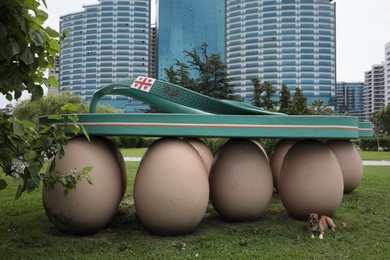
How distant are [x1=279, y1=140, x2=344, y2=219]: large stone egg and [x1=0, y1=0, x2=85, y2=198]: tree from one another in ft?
15.7

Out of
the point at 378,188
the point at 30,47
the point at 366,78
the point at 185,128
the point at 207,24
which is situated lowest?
the point at 378,188

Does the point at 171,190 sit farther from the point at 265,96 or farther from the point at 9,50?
the point at 265,96

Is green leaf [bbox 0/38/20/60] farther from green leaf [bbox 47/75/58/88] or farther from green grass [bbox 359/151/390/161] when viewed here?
green grass [bbox 359/151/390/161]

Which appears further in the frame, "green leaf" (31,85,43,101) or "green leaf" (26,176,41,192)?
"green leaf" (26,176,41,192)

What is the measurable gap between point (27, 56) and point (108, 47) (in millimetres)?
114368

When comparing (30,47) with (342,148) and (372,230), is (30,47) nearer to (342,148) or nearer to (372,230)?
(372,230)

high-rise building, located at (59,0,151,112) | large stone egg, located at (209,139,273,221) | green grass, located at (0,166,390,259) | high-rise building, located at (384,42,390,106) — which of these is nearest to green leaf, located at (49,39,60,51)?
green grass, located at (0,166,390,259)

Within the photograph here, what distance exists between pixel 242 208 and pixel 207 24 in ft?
361

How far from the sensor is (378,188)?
13.1 m

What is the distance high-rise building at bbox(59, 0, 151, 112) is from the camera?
11162 cm

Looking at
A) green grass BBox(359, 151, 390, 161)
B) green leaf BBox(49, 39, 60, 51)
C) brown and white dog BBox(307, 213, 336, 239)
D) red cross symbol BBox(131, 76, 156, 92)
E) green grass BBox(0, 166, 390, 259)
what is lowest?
green grass BBox(359, 151, 390, 161)

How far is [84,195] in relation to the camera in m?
6.41

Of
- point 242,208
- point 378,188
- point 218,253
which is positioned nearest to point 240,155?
point 242,208

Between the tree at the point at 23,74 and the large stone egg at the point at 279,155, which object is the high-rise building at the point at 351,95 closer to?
the large stone egg at the point at 279,155
